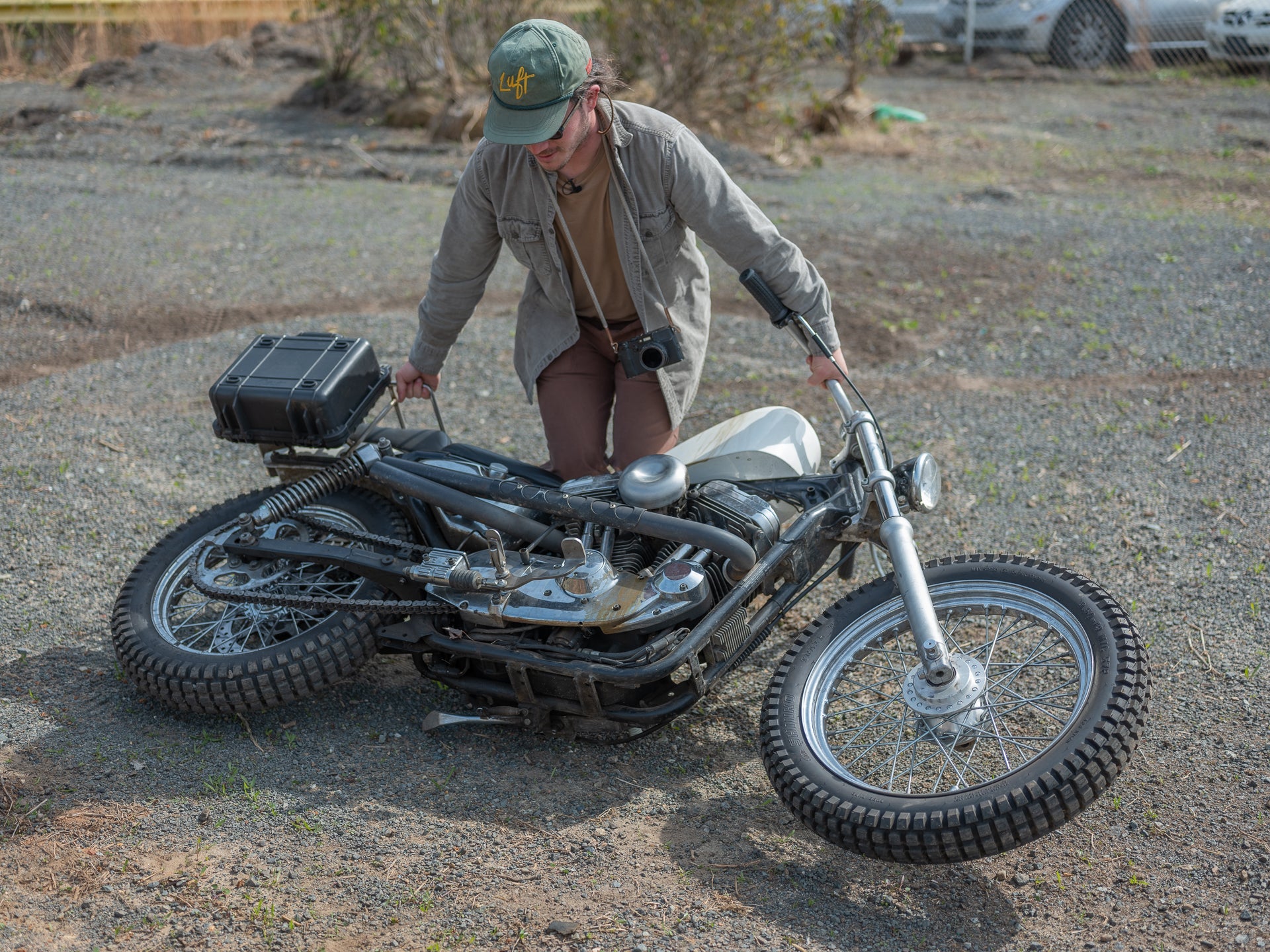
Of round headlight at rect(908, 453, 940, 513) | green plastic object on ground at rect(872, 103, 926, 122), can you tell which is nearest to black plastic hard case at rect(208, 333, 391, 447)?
round headlight at rect(908, 453, 940, 513)

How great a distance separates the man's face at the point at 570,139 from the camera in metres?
3.24

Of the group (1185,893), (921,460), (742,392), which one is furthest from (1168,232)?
(1185,893)

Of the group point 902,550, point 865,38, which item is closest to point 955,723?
point 902,550

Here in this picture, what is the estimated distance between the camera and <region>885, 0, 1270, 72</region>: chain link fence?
45.0 feet

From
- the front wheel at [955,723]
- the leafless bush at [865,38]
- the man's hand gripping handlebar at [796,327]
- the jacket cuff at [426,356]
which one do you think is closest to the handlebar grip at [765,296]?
the man's hand gripping handlebar at [796,327]

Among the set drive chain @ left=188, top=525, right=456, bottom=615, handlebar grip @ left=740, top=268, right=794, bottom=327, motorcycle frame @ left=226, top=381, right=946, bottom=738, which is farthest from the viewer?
handlebar grip @ left=740, top=268, right=794, bottom=327

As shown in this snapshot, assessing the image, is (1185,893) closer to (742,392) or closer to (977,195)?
(742,392)

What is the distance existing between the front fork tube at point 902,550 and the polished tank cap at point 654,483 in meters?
0.53

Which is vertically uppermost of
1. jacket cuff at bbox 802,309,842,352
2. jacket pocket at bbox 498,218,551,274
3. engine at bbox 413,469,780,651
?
jacket pocket at bbox 498,218,551,274

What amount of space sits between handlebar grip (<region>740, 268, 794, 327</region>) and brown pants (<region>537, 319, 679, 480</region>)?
1.78ft

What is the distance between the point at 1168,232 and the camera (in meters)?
8.05

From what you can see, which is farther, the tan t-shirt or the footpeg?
the tan t-shirt

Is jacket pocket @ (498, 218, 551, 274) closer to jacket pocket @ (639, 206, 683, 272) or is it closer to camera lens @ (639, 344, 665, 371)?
jacket pocket @ (639, 206, 683, 272)

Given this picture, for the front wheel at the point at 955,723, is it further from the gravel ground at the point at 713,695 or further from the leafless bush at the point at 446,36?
the leafless bush at the point at 446,36
